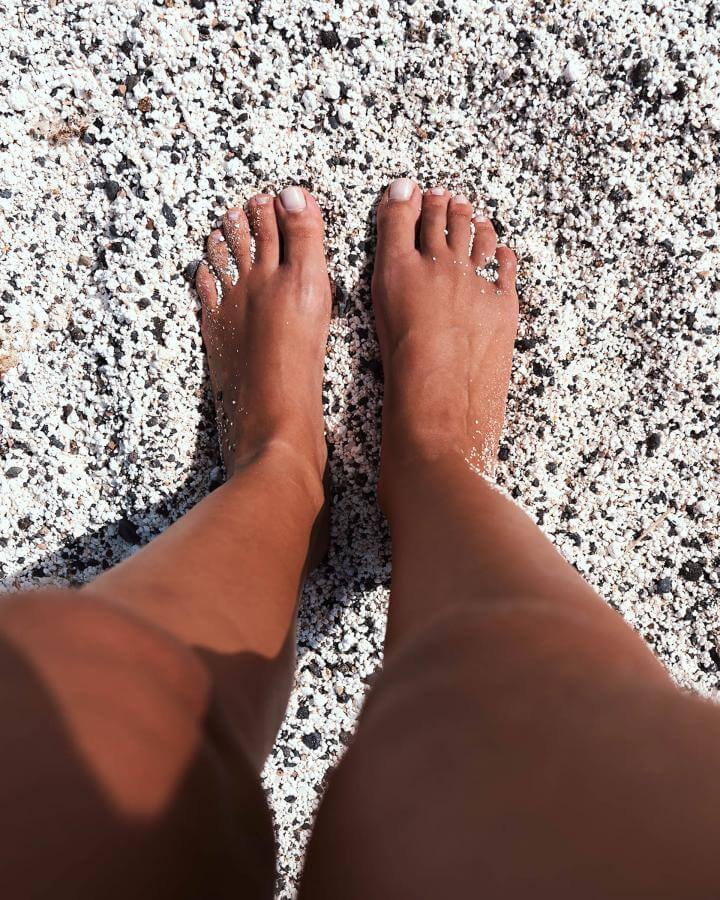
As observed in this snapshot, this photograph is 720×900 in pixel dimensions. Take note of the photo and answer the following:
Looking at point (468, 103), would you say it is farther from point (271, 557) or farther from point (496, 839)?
point (496, 839)

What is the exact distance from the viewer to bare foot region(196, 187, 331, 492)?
52.7 inches

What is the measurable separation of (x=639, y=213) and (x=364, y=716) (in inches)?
41.1

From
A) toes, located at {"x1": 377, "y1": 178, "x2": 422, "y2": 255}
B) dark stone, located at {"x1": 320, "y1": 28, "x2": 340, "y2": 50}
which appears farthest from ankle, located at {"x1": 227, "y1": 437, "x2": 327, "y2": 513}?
dark stone, located at {"x1": 320, "y1": 28, "x2": 340, "y2": 50}

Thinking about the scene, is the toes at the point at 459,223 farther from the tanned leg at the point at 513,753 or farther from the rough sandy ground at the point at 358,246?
the tanned leg at the point at 513,753

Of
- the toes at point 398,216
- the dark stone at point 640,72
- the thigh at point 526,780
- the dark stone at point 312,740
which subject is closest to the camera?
the thigh at point 526,780

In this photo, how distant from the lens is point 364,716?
2.48 ft

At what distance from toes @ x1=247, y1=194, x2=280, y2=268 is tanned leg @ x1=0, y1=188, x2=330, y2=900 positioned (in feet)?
1.50

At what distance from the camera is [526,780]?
0.60 m

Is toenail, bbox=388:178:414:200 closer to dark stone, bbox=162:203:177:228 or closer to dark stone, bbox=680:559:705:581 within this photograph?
dark stone, bbox=162:203:177:228

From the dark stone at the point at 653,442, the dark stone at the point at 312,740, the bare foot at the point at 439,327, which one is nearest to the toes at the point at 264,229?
the bare foot at the point at 439,327

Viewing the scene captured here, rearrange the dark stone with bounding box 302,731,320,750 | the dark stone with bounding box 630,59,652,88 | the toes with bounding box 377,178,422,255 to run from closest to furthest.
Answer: the dark stone with bounding box 630,59,652,88 → the toes with bounding box 377,178,422,255 → the dark stone with bounding box 302,731,320,750

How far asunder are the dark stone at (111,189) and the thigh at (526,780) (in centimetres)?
101

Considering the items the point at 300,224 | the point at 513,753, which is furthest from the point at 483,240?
the point at 513,753

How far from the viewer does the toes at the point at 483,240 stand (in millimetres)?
1364
